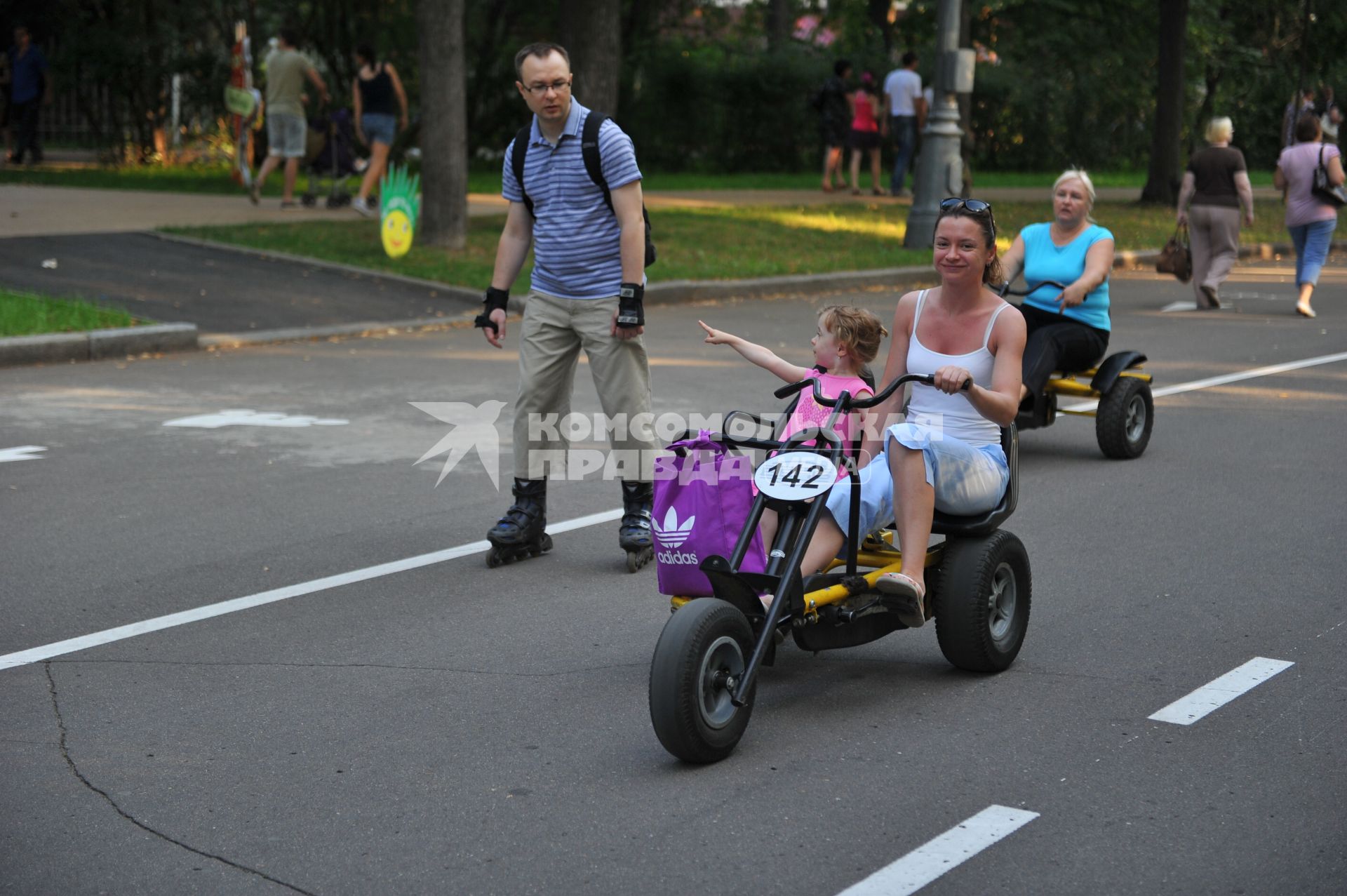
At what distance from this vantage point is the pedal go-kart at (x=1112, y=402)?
872 centimetres

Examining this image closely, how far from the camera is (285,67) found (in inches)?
773

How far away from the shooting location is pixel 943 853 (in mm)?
3930

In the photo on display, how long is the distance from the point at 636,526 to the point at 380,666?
1.62 metres

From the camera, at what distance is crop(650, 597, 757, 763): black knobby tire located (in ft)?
14.1

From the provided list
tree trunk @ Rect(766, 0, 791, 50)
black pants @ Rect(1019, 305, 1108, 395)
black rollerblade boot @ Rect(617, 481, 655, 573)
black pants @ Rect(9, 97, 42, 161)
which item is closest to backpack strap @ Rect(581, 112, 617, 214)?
black rollerblade boot @ Rect(617, 481, 655, 573)

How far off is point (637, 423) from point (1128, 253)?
14.2 m

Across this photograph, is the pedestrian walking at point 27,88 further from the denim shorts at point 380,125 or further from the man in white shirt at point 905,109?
the man in white shirt at point 905,109

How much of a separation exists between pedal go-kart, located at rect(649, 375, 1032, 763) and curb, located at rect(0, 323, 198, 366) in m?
7.82

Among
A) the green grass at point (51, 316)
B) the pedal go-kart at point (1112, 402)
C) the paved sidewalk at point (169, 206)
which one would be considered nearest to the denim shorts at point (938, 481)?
the pedal go-kart at point (1112, 402)

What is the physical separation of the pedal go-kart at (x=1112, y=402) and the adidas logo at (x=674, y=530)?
4.12 meters

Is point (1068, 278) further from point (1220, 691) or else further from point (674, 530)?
point (674, 530)

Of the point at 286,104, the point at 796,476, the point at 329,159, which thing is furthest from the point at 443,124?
the point at 796,476

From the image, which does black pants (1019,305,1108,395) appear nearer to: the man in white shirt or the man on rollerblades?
the man on rollerblades

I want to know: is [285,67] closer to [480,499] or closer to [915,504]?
[480,499]
